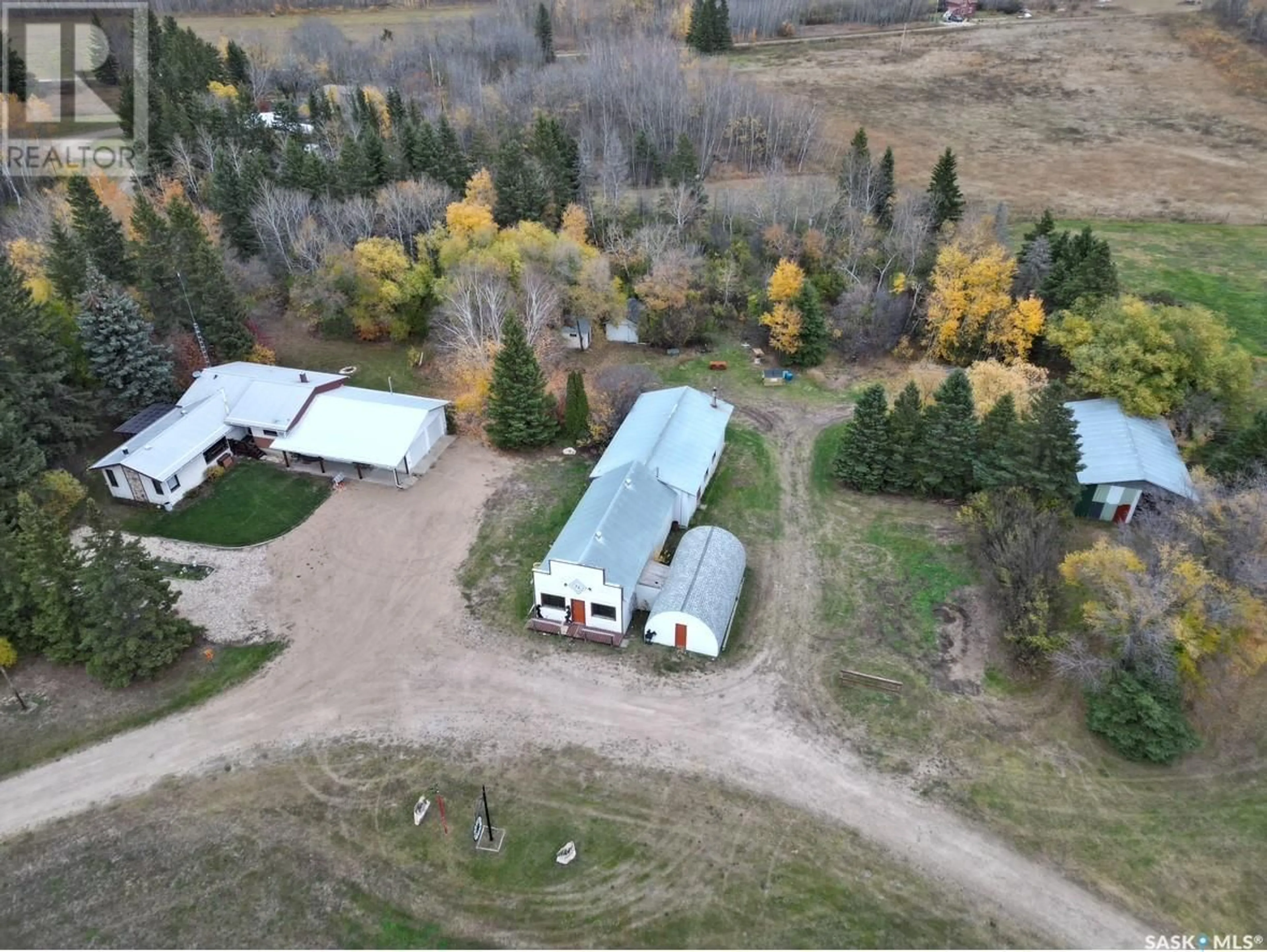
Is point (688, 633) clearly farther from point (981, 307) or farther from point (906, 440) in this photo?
point (981, 307)

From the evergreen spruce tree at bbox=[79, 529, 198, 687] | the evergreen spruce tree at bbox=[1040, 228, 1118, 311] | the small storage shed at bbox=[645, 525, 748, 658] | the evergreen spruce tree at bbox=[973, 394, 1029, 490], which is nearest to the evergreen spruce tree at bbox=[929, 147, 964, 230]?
the evergreen spruce tree at bbox=[1040, 228, 1118, 311]

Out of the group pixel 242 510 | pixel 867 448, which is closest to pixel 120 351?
pixel 242 510

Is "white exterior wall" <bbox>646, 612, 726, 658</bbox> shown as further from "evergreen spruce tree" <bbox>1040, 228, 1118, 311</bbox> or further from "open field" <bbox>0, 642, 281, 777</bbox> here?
"evergreen spruce tree" <bbox>1040, 228, 1118, 311</bbox>

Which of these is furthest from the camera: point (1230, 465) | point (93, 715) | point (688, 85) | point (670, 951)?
point (688, 85)

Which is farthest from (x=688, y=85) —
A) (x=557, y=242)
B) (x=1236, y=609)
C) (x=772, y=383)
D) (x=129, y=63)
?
(x=1236, y=609)

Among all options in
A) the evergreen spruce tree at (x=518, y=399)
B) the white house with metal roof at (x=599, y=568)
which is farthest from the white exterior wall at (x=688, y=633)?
the evergreen spruce tree at (x=518, y=399)

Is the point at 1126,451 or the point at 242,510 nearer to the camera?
the point at 1126,451

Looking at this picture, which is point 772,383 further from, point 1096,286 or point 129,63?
point 129,63
